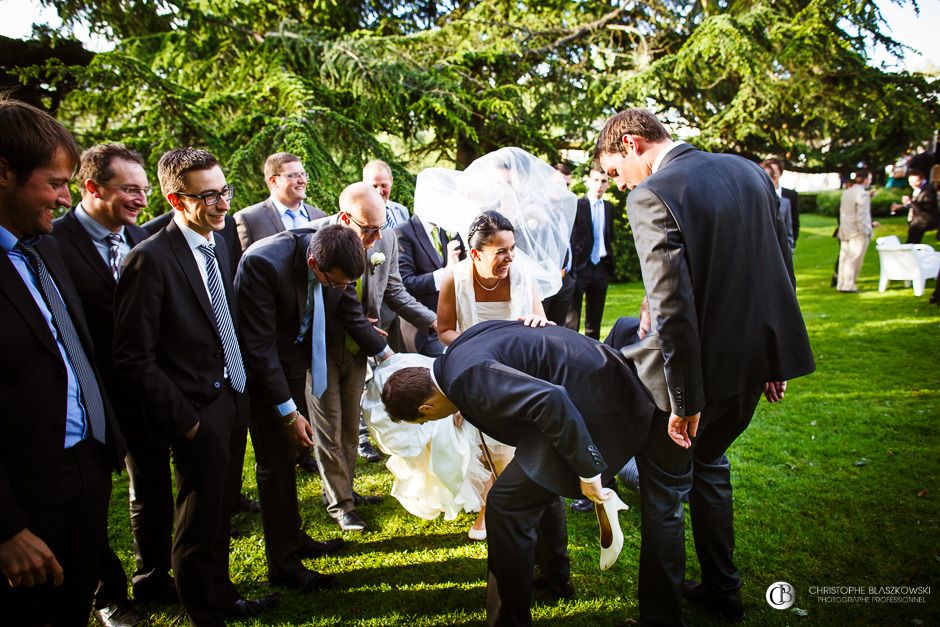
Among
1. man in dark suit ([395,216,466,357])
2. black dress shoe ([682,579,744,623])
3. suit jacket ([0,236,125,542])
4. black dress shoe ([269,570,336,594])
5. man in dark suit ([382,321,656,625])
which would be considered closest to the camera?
suit jacket ([0,236,125,542])

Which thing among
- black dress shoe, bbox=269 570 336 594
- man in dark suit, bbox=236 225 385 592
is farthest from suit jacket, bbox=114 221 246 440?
black dress shoe, bbox=269 570 336 594

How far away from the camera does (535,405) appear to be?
2.30 metres

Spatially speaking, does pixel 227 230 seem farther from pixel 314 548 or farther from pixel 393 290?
pixel 314 548

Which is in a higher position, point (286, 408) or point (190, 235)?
point (190, 235)

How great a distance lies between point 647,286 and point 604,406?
1.93 feet

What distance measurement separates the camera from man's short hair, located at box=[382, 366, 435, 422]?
268cm

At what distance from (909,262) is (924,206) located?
5.75 meters

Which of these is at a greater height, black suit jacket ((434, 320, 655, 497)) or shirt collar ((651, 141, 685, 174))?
shirt collar ((651, 141, 685, 174))

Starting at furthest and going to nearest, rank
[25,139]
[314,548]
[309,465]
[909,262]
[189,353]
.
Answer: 1. [909,262]
2. [309,465]
3. [314,548]
4. [189,353]
5. [25,139]

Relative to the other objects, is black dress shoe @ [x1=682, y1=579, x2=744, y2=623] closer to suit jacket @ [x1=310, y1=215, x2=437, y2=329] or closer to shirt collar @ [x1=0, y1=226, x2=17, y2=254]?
suit jacket @ [x1=310, y1=215, x2=437, y2=329]

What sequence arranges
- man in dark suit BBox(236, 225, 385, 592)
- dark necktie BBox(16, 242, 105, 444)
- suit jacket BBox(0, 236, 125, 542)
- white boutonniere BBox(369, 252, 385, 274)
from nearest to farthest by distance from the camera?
suit jacket BBox(0, 236, 125, 542), dark necktie BBox(16, 242, 105, 444), man in dark suit BBox(236, 225, 385, 592), white boutonniere BBox(369, 252, 385, 274)

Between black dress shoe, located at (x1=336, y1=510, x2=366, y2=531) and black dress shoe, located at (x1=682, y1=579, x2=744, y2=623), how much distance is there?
2144 millimetres

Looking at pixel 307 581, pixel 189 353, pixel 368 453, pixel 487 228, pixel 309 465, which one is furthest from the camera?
pixel 368 453

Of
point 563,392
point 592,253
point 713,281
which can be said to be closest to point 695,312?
point 713,281
